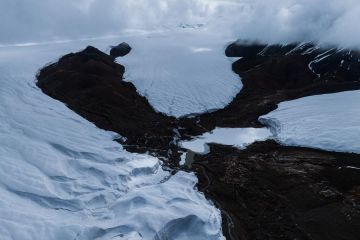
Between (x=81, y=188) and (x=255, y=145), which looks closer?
(x=81, y=188)

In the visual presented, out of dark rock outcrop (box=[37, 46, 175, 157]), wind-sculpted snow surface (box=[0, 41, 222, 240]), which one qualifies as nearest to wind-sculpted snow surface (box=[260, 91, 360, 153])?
dark rock outcrop (box=[37, 46, 175, 157])

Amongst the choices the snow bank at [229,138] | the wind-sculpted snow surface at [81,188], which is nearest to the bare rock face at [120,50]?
the wind-sculpted snow surface at [81,188]

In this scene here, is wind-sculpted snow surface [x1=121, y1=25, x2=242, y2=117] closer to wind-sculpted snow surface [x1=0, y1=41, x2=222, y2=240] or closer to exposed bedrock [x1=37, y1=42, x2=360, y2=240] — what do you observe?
exposed bedrock [x1=37, y1=42, x2=360, y2=240]

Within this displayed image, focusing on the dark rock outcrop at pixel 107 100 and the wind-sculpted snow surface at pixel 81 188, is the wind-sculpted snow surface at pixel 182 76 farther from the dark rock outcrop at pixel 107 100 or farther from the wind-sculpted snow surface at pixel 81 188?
the wind-sculpted snow surface at pixel 81 188

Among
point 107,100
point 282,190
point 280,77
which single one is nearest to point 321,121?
point 282,190

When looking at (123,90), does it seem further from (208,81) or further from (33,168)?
(33,168)

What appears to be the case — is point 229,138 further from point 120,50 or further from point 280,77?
point 120,50
